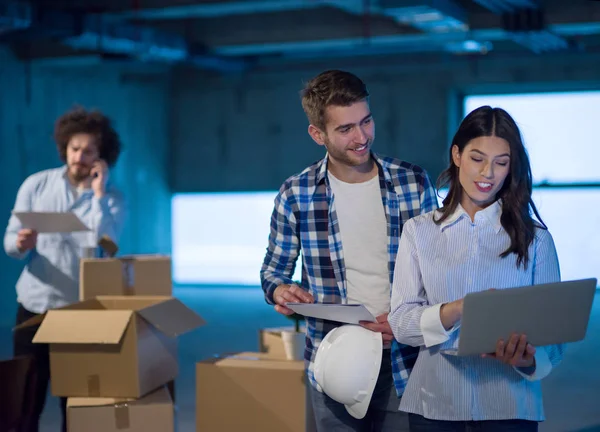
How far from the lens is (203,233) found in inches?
462

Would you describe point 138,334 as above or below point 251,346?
above

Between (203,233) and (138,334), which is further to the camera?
(203,233)

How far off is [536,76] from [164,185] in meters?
5.08

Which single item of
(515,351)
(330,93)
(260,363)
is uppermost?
(330,93)

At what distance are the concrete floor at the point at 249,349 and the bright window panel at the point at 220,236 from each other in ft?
2.22

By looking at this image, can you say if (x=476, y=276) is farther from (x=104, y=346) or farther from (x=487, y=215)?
(x=104, y=346)

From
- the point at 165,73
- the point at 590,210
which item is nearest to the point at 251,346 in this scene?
the point at 590,210

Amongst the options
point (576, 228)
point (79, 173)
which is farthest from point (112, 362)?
point (576, 228)

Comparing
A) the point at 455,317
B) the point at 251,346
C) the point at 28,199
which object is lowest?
the point at 251,346

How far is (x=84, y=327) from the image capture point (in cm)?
299

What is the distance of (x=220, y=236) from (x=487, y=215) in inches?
391

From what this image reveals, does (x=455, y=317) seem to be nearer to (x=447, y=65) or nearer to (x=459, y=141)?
(x=459, y=141)

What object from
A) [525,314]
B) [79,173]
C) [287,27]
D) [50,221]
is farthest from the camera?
[287,27]

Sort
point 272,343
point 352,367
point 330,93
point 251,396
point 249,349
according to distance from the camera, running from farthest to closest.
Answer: point 249,349
point 272,343
point 251,396
point 330,93
point 352,367
